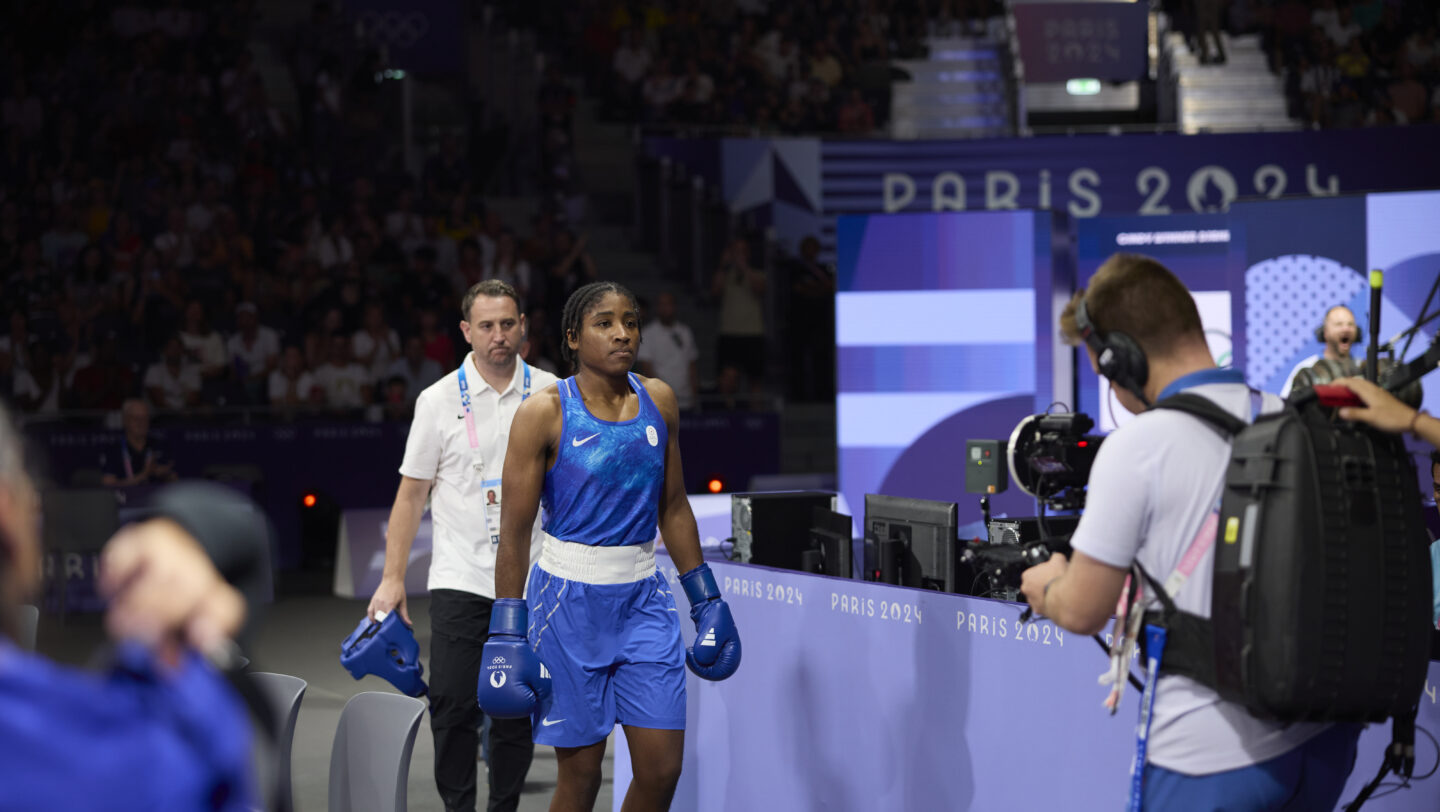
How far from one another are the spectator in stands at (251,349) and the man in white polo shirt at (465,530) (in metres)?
8.21

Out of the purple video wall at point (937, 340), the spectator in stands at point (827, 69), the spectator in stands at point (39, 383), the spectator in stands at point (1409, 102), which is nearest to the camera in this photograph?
the purple video wall at point (937, 340)

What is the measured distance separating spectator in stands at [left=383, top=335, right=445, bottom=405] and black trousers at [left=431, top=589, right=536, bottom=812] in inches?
325

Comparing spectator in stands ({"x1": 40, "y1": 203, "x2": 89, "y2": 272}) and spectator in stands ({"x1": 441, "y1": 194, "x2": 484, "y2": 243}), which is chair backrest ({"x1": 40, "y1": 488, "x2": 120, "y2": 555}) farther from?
spectator in stands ({"x1": 441, "y1": 194, "x2": 484, "y2": 243})

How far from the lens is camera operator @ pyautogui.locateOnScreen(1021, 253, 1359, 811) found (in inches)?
106

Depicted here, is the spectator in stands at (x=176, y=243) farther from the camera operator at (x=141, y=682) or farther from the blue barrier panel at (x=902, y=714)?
the camera operator at (x=141, y=682)

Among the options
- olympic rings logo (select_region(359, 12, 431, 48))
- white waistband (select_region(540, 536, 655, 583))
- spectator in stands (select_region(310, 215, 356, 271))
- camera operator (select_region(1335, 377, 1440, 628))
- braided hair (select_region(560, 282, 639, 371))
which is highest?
olympic rings logo (select_region(359, 12, 431, 48))

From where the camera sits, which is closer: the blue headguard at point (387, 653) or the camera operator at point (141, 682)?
the camera operator at point (141, 682)

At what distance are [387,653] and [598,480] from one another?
1259 mm

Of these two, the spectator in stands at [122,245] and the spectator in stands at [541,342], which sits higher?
the spectator in stands at [122,245]

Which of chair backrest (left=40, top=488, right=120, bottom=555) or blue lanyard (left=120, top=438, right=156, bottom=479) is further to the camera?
blue lanyard (left=120, top=438, right=156, bottom=479)

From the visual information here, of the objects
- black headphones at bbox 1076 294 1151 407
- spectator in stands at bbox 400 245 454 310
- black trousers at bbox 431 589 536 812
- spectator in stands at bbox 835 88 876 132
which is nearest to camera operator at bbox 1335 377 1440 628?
black headphones at bbox 1076 294 1151 407

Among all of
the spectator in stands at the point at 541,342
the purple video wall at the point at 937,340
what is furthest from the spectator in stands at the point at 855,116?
the purple video wall at the point at 937,340

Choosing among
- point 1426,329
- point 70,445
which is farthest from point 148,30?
point 1426,329

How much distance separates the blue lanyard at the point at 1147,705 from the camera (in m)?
2.77
